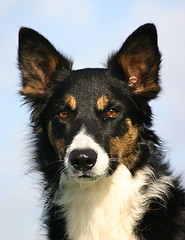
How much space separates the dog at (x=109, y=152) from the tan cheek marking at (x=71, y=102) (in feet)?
0.05

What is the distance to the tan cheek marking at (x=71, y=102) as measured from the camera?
748cm

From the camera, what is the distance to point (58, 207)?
7.74 metres

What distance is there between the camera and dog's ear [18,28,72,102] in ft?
26.5

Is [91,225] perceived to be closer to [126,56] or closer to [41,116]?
[41,116]

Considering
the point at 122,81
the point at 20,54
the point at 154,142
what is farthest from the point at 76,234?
the point at 20,54

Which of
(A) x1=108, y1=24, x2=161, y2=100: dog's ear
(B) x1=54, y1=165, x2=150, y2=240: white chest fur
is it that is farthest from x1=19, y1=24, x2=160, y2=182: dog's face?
(B) x1=54, y1=165, x2=150, y2=240: white chest fur

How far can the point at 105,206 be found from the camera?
24.5ft

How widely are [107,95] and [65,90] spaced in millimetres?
671

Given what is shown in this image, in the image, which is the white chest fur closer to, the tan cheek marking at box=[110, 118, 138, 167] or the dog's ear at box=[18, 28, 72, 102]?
the tan cheek marking at box=[110, 118, 138, 167]

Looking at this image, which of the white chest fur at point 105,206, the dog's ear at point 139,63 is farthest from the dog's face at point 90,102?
the white chest fur at point 105,206

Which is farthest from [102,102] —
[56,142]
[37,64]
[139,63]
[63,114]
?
[37,64]

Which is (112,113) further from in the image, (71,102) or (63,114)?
(63,114)

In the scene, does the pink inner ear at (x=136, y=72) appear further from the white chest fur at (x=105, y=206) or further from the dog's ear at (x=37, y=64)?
the white chest fur at (x=105, y=206)

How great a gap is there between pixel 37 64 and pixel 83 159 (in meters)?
2.25
